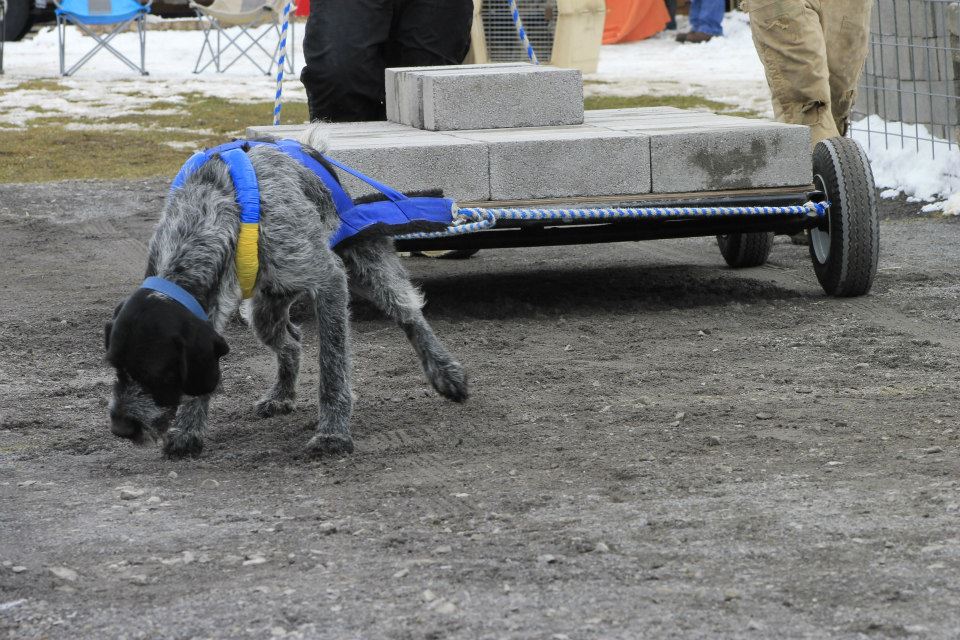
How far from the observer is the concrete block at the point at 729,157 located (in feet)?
18.8

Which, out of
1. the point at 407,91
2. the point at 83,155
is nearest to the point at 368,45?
the point at 407,91

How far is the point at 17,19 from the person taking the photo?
19828mm

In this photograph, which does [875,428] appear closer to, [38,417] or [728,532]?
[728,532]

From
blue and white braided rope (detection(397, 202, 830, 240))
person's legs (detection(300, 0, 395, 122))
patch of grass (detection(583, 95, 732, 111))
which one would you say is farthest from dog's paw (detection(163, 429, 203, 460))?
patch of grass (detection(583, 95, 732, 111))

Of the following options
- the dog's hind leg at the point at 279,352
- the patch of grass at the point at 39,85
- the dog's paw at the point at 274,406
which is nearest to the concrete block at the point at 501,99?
the dog's hind leg at the point at 279,352

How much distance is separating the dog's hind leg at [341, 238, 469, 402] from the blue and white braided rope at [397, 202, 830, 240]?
728mm

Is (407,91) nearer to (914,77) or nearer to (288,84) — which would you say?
(914,77)

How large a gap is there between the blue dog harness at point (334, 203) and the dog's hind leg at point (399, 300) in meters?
0.08

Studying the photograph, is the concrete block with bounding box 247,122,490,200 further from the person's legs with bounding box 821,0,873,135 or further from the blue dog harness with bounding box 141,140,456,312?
the person's legs with bounding box 821,0,873,135

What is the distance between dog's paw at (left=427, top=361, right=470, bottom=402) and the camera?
449 cm

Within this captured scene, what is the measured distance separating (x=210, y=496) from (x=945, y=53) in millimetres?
7295

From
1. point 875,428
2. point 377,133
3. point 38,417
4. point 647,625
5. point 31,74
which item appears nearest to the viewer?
point 647,625

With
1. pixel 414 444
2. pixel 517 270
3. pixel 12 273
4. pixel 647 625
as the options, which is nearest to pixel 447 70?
pixel 517 270

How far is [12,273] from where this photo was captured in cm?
706
